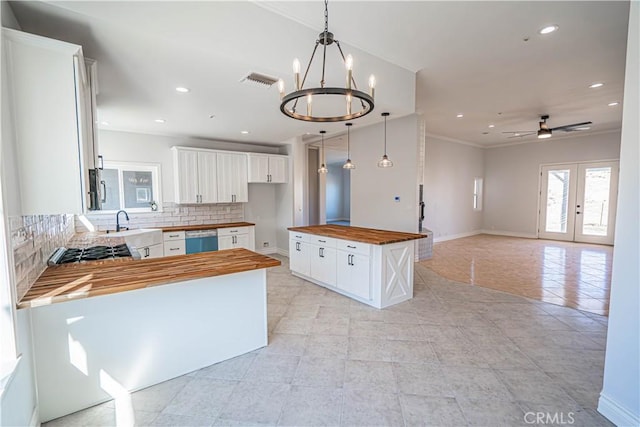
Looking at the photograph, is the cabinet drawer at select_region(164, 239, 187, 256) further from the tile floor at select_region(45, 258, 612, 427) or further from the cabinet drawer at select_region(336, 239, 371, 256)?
the cabinet drawer at select_region(336, 239, 371, 256)

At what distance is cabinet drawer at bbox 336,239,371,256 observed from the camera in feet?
11.8

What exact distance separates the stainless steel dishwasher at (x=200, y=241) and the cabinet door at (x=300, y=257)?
69.6 inches

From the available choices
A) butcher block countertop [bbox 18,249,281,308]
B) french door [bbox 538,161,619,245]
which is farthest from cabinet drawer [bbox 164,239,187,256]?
french door [bbox 538,161,619,245]

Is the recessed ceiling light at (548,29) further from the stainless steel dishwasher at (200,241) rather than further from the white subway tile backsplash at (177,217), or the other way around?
the white subway tile backsplash at (177,217)

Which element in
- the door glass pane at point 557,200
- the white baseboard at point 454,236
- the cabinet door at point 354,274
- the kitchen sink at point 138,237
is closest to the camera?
the cabinet door at point 354,274

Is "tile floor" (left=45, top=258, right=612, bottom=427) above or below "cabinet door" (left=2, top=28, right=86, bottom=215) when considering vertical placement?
below

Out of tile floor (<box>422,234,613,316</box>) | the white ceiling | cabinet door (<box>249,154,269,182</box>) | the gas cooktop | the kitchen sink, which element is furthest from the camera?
cabinet door (<box>249,154,269,182</box>)

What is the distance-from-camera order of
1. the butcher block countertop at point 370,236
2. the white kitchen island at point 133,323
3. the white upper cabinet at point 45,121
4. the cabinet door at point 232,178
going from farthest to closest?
1. the cabinet door at point 232,178
2. the butcher block countertop at point 370,236
3. the white kitchen island at point 133,323
4. the white upper cabinet at point 45,121

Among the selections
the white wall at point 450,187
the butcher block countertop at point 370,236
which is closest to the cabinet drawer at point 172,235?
the butcher block countertop at point 370,236

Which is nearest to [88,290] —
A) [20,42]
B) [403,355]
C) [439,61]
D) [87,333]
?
[87,333]

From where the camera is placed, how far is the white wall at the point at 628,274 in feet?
5.51

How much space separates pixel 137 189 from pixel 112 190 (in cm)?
38

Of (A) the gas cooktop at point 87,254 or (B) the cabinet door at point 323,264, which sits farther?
(B) the cabinet door at point 323,264

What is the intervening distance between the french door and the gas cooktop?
34.8 feet
